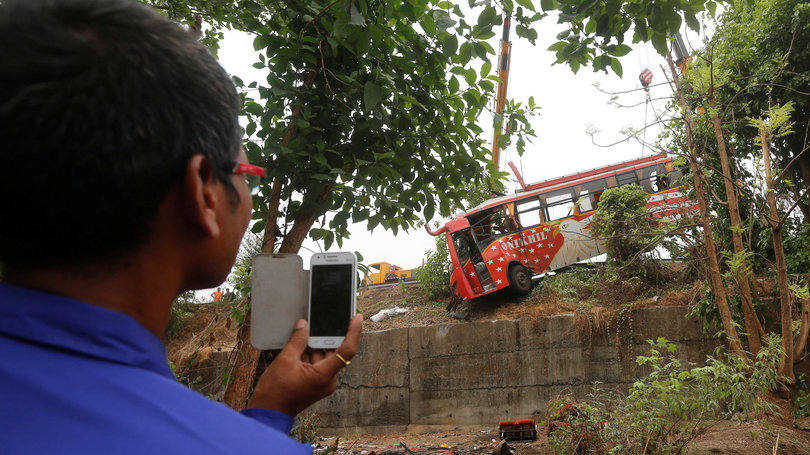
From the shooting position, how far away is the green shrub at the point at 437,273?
1336cm

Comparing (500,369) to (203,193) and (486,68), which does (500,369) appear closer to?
(486,68)

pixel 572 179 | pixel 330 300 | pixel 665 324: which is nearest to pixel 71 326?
pixel 330 300

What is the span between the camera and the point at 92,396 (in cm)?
52

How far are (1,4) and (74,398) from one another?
552 millimetres

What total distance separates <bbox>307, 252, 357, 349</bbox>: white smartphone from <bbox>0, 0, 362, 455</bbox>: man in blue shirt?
19.0 inches

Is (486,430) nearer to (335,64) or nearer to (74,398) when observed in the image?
(335,64)

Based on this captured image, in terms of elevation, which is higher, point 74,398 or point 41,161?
point 41,161

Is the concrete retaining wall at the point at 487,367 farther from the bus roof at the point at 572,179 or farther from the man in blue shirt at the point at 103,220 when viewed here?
the man in blue shirt at the point at 103,220

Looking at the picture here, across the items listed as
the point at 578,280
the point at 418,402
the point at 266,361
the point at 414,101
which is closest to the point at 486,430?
the point at 418,402

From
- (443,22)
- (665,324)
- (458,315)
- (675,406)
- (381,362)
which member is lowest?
(675,406)

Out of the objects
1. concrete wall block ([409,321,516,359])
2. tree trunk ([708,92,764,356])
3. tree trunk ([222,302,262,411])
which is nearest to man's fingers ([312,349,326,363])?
tree trunk ([222,302,262,411])

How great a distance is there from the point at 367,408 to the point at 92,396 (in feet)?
34.0

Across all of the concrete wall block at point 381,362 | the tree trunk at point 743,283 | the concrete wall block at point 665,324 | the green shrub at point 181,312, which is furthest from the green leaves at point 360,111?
the green shrub at point 181,312

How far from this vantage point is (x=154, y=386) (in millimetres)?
567
